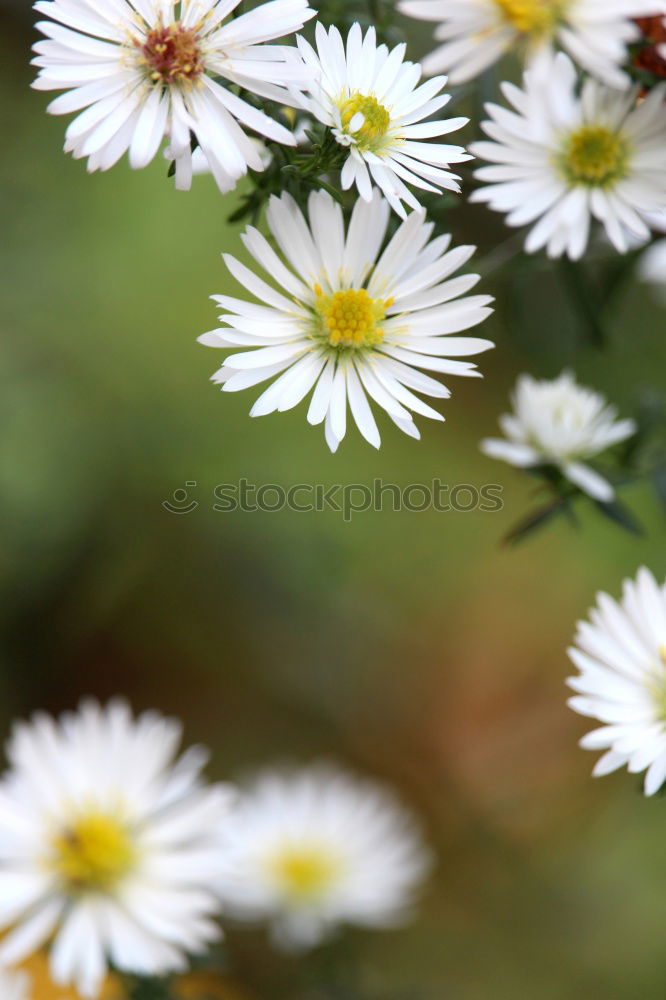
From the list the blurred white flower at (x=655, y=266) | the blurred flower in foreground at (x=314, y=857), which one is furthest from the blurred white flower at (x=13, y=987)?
the blurred white flower at (x=655, y=266)

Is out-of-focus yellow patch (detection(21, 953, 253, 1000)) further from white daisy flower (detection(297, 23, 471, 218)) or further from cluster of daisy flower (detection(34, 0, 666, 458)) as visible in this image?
white daisy flower (detection(297, 23, 471, 218))

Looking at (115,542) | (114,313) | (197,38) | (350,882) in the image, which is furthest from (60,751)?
(114,313)

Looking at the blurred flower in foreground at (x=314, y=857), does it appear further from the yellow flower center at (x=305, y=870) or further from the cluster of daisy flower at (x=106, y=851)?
the cluster of daisy flower at (x=106, y=851)

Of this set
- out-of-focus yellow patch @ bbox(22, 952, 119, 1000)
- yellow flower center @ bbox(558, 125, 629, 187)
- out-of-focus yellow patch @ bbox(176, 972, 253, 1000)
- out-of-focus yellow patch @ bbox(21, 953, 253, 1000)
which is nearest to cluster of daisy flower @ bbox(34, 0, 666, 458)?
yellow flower center @ bbox(558, 125, 629, 187)

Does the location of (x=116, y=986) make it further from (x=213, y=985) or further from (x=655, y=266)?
(x=655, y=266)

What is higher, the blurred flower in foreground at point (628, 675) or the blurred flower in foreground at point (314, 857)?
the blurred flower in foreground at point (314, 857)

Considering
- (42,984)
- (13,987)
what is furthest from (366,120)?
(42,984)
